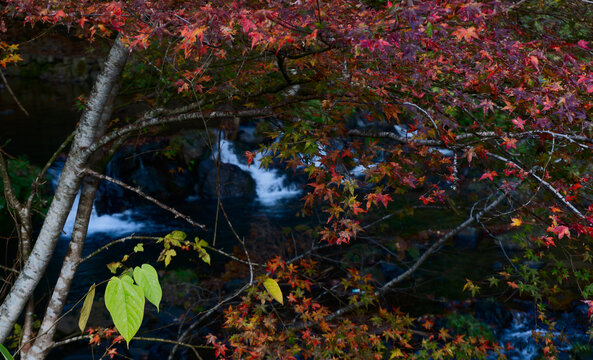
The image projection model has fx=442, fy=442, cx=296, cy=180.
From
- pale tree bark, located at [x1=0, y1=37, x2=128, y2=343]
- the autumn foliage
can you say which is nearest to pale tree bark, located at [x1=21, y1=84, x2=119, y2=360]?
pale tree bark, located at [x1=0, y1=37, x2=128, y2=343]

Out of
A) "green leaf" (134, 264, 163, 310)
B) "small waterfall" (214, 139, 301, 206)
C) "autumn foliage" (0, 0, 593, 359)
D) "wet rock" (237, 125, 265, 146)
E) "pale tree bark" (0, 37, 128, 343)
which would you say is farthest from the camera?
"wet rock" (237, 125, 265, 146)

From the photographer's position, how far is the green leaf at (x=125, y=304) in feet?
4.09

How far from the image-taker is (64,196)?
148 inches

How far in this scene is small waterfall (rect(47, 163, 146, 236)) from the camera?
10.9 m

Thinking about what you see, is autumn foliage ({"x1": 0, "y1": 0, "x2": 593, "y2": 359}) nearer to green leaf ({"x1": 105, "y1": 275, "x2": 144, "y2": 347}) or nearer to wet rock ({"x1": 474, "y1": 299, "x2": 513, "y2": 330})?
green leaf ({"x1": 105, "y1": 275, "x2": 144, "y2": 347})

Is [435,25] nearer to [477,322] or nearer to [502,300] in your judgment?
[477,322]

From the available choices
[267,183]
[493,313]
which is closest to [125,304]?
[493,313]

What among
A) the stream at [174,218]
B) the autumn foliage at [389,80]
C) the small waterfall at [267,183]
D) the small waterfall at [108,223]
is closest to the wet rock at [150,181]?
the stream at [174,218]

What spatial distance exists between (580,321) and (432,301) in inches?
84.9

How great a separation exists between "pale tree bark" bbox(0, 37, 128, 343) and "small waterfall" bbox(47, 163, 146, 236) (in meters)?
7.18

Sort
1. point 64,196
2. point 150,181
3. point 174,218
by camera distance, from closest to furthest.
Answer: point 64,196 → point 174,218 → point 150,181

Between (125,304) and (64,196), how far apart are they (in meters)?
2.91

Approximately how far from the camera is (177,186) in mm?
12617

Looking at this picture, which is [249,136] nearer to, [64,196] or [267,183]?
[267,183]
